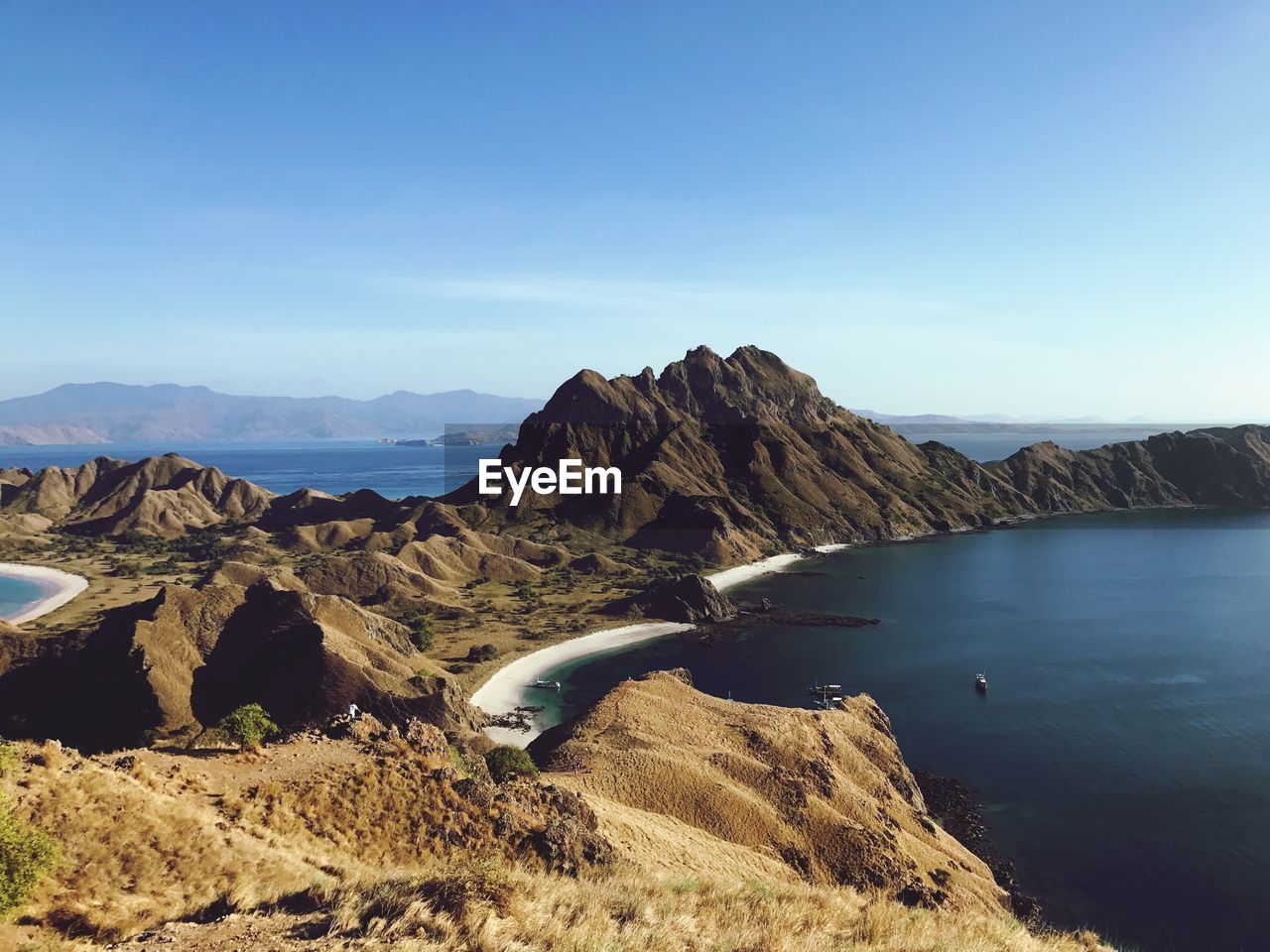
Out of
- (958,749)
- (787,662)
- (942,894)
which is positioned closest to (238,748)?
(942,894)

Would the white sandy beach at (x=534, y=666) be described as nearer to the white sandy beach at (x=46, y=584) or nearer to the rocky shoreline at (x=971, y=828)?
the rocky shoreline at (x=971, y=828)

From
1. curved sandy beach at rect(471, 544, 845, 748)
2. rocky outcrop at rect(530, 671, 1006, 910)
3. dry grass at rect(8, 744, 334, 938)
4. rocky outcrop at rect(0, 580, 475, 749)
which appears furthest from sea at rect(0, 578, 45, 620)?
dry grass at rect(8, 744, 334, 938)

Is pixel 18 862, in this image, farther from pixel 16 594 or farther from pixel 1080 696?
pixel 16 594

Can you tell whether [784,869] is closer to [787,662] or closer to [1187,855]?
[1187,855]

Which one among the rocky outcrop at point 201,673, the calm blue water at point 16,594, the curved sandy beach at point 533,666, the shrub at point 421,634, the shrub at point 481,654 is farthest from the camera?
the calm blue water at point 16,594

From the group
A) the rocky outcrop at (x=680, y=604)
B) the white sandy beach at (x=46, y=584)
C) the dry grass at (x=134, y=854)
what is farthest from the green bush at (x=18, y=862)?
the white sandy beach at (x=46, y=584)

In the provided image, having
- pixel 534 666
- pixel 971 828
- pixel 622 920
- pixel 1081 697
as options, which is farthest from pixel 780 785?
pixel 1081 697
